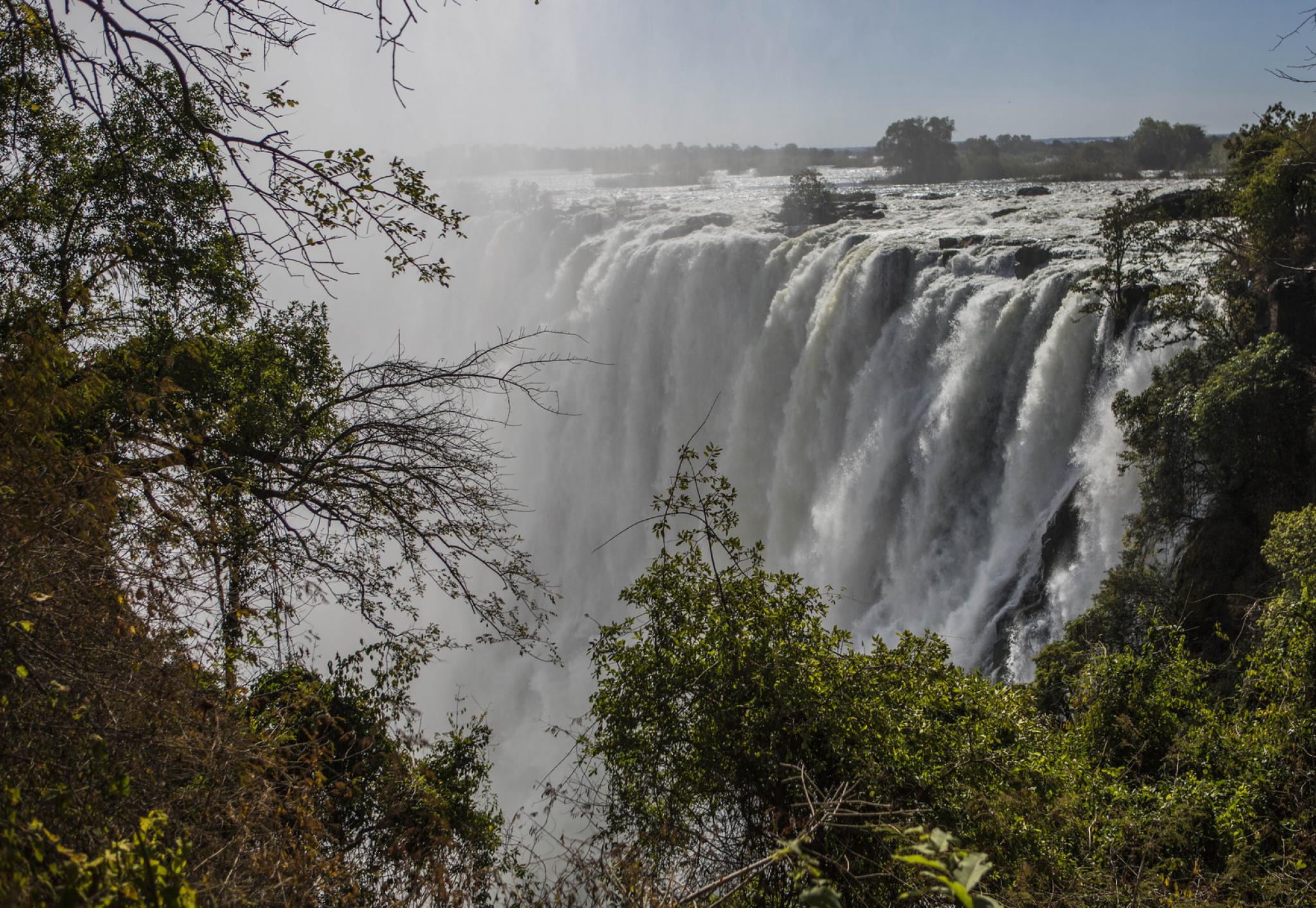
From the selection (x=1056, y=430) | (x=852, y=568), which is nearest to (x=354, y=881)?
(x=1056, y=430)

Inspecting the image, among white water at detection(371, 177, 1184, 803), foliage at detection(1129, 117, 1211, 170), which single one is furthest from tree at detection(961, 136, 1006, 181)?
white water at detection(371, 177, 1184, 803)

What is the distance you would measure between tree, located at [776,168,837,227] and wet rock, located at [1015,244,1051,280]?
526 inches

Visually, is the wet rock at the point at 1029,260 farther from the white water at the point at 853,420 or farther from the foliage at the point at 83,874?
the foliage at the point at 83,874

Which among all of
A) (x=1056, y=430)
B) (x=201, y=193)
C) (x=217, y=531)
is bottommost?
(x=1056, y=430)

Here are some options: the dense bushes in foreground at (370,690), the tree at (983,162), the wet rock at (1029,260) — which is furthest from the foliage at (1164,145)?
the dense bushes in foreground at (370,690)

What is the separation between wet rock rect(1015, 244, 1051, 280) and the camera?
16.9 meters

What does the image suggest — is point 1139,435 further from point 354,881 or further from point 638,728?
point 354,881

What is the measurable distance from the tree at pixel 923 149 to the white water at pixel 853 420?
637 inches

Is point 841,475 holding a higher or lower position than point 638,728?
lower

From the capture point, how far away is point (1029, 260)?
1709cm

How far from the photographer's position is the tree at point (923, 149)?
49250 millimetres

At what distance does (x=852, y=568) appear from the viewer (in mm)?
17703

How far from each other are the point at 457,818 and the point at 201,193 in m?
5.73

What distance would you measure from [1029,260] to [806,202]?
15.7 metres
